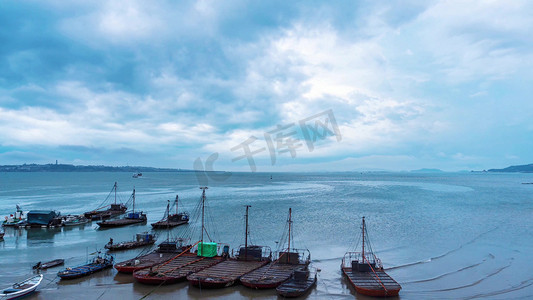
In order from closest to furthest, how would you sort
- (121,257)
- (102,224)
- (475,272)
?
(475,272) < (121,257) < (102,224)

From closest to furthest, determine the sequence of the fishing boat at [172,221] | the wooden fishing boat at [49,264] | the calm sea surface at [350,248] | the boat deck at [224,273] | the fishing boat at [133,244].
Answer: the boat deck at [224,273] < the calm sea surface at [350,248] < the wooden fishing boat at [49,264] < the fishing boat at [133,244] < the fishing boat at [172,221]

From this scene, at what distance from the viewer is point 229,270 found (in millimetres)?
28422

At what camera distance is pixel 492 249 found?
38562 millimetres

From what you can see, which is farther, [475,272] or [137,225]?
[137,225]

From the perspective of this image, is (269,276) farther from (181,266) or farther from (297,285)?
(181,266)

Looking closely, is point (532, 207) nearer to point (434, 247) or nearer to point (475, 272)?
point (434, 247)

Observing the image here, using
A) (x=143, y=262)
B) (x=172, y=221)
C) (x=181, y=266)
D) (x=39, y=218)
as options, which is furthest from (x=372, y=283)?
(x=39, y=218)

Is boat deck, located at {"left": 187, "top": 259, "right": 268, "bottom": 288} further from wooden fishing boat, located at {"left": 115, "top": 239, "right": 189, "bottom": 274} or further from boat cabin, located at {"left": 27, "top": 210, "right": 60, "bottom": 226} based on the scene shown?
boat cabin, located at {"left": 27, "top": 210, "right": 60, "bottom": 226}

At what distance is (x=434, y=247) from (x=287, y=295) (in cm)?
2372

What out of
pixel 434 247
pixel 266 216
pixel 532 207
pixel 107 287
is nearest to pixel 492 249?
pixel 434 247

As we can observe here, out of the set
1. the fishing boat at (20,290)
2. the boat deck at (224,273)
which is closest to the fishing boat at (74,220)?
the fishing boat at (20,290)

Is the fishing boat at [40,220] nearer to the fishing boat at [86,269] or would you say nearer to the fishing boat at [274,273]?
the fishing boat at [86,269]

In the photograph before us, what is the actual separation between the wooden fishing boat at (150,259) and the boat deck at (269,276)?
354 inches

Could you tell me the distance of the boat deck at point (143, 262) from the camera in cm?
2875
